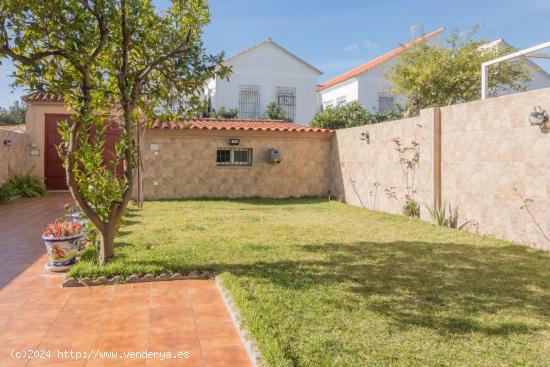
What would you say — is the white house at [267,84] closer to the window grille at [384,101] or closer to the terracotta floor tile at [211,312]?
the window grille at [384,101]

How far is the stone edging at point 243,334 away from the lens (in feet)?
10.4

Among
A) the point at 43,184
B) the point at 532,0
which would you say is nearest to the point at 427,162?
the point at 532,0

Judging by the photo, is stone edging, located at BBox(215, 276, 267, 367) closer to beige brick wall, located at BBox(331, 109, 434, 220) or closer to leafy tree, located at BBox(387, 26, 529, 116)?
beige brick wall, located at BBox(331, 109, 434, 220)

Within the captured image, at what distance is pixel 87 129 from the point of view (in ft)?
18.4

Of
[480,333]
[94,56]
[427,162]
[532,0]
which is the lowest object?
[480,333]

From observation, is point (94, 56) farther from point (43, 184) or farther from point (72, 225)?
point (43, 184)

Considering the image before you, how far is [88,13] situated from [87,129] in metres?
1.44

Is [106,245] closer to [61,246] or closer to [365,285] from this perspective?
[61,246]

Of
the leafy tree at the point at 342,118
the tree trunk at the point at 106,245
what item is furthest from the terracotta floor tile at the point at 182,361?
the leafy tree at the point at 342,118

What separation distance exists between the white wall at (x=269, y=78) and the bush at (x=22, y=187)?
41.6 feet

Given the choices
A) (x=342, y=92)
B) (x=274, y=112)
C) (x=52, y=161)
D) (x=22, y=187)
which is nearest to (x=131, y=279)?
(x=22, y=187)

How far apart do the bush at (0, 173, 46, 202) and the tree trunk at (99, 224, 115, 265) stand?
963 cm

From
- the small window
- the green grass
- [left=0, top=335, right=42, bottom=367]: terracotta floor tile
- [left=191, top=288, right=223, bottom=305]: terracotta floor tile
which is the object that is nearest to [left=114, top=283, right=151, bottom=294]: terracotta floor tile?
the green grass

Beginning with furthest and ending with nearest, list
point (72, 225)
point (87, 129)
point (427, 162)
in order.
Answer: point (427, 162)
point (72, 225)
point (87, 129)
